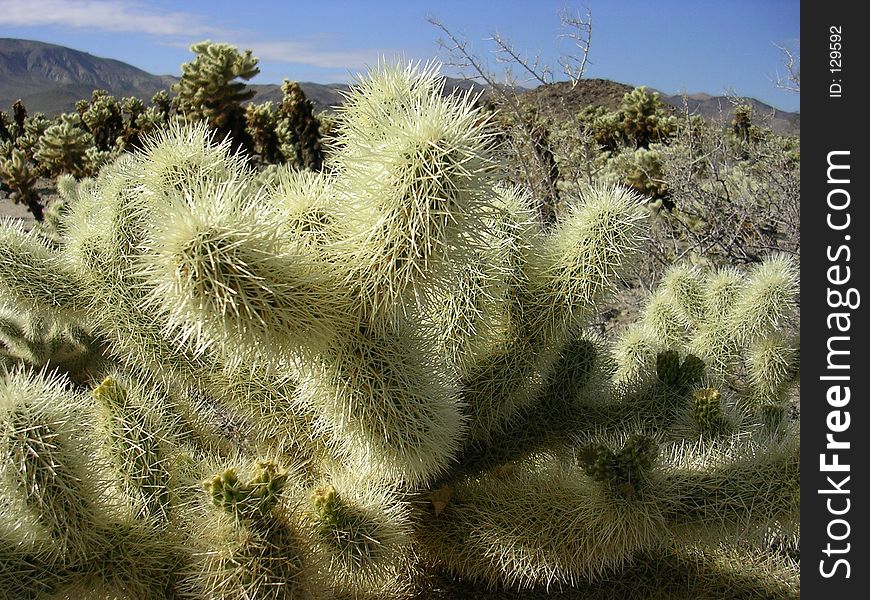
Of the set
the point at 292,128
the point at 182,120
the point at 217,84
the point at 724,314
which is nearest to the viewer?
the point at 724,314

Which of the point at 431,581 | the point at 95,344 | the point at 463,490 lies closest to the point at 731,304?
the point at 463,490

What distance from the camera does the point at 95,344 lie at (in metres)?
4.74

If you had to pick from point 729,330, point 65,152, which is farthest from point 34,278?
point 65,152

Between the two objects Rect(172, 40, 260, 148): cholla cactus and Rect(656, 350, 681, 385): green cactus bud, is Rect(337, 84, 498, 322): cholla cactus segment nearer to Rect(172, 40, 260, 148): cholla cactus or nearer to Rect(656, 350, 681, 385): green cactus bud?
Rect(656, 350, 681, 385): green cactus bud

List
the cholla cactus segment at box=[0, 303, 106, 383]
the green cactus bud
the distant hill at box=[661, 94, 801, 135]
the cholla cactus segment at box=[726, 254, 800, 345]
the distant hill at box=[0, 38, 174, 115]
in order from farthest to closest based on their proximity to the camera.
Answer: the distant hill at box=[0, 38, 174, 115] < the distant hill at box=[661, 94, 801, 135] < the cholla cactus segment at box=[0, 303, 106, 383] < the cholla cactus segment at box=[726, 254, 800, 345] < the green cactus bud

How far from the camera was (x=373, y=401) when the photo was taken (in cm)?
189

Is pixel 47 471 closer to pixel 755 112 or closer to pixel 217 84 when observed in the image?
pixel 755 112

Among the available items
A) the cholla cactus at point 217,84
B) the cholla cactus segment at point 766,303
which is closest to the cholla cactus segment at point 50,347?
the cholla cactus segment at point 766,303

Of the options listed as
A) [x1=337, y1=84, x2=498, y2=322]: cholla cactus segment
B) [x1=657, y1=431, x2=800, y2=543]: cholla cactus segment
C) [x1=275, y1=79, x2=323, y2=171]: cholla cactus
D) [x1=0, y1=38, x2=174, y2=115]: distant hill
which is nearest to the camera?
[x1=337, y1=84, x2=498, y2=322]: cholla cactus segment

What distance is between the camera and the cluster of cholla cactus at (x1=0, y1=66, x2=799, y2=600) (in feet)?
5.45

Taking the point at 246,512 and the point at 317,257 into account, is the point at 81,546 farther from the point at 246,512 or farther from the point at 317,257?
the point at 317,257

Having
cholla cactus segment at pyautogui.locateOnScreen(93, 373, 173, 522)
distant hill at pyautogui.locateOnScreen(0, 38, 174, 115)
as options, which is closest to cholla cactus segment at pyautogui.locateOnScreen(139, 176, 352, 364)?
cholla cactus segment at pyautogui.locateOnScreen(93, 373, 173, 522)

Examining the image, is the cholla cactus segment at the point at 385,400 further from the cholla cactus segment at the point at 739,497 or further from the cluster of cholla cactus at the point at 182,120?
the cluster of cholla cactus at the point at 182,120
